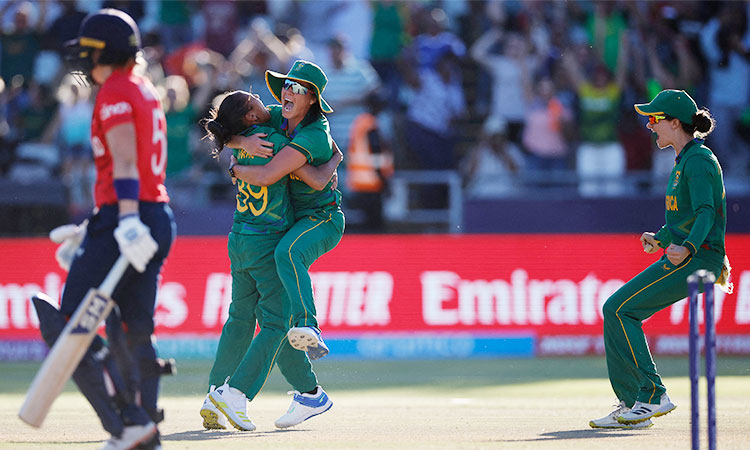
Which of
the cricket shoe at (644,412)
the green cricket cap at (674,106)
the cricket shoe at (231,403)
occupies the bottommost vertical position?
the cricket shoe at (644,412)

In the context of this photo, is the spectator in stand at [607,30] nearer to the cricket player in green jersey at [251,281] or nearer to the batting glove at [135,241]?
the cricket player in green jersey at [251,281]

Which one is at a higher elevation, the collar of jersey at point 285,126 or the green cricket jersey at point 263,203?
the collar of jersey at point 285,126

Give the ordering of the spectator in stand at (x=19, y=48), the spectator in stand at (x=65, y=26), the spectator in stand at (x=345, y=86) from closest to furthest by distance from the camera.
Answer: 1. the spectator in stand at (x=345, y=86)
2. the spectator in stand at (x=19, y=48)
3. the spectator in stand at (x=65, y=26)

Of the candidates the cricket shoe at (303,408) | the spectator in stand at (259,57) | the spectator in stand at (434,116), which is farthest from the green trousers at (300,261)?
the spectator in stand at (434,116)

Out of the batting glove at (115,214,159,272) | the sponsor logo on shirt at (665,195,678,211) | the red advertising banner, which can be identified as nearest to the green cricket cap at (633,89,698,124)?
the sponsor logo on shirt at (665,195,678,211)

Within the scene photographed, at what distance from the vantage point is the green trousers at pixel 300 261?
6867 mm

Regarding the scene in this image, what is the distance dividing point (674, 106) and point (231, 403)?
3.48m

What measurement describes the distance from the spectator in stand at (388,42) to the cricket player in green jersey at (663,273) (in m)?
9.40

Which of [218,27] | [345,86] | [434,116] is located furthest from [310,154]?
[218,27]

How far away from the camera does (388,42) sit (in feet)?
54.5

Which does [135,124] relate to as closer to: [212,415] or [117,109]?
[117,109]

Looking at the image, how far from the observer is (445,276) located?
12891 millimetres

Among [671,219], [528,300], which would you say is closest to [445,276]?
[528,300]

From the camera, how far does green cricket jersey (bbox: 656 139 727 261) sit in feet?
22.6
